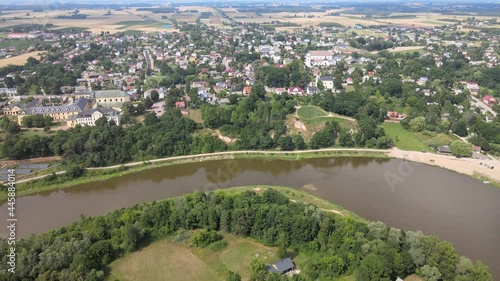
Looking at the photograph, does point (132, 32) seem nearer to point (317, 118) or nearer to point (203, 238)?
point (317, 118)

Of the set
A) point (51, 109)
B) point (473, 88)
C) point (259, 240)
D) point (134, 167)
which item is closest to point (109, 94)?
point (51, 109)

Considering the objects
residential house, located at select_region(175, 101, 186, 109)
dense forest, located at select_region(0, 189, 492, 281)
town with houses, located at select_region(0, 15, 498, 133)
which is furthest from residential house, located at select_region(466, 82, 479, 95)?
dense forest, located at select_region(0, 189, 492, 281)

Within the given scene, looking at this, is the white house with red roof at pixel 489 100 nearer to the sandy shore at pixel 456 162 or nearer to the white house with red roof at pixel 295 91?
the sandy shore at pixel 456 162

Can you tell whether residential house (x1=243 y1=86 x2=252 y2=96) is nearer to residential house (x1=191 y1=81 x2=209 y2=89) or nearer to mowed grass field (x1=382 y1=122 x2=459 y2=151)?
residential house (x1=191 y1=81 x2=209 y2=89)

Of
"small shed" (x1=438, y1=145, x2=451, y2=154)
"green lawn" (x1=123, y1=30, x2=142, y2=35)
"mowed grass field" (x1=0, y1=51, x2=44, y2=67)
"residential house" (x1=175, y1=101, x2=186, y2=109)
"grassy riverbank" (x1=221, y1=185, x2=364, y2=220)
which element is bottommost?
"grassy riverbank" (x1=221, y1=185, x2=364, y2=220)

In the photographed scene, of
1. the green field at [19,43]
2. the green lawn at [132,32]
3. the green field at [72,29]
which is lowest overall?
the green field at [19,43]

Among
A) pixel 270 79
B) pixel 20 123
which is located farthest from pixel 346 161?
pixel 20 123

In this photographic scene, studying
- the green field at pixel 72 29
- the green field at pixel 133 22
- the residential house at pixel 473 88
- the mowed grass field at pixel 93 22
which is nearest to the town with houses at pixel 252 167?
the residential house at pixel 473 88
